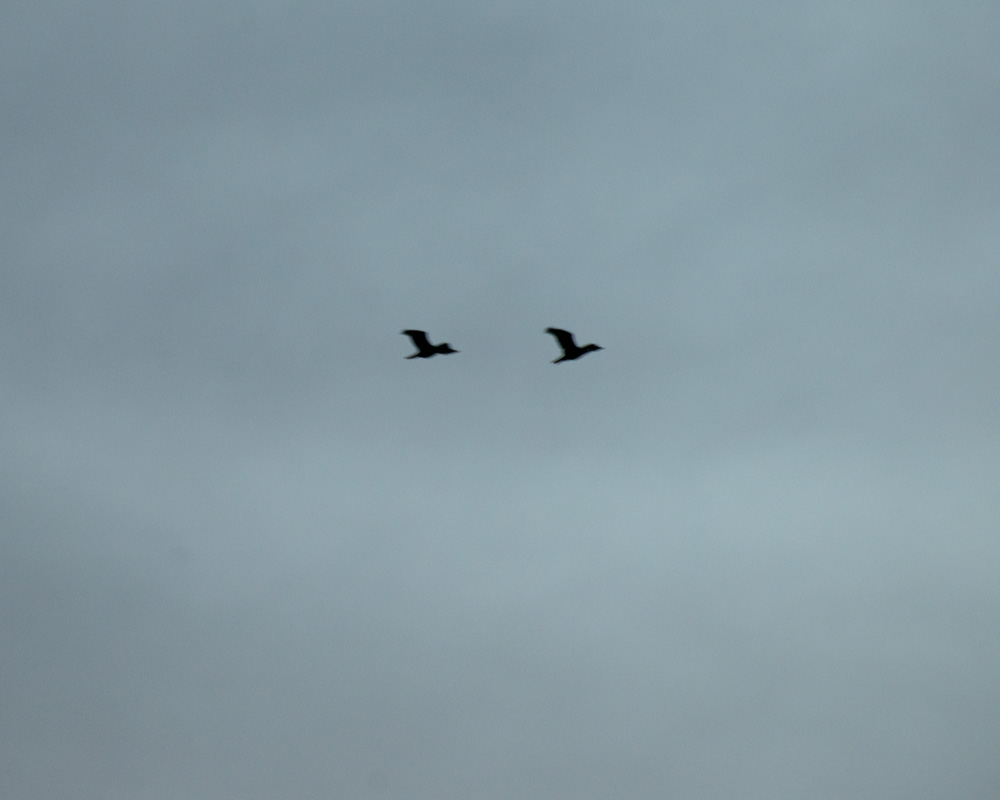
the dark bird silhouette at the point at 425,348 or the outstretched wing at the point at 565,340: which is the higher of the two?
the outstretched wing at the point at 565,340

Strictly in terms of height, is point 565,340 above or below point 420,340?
above

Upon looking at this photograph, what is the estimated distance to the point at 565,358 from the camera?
111 meters

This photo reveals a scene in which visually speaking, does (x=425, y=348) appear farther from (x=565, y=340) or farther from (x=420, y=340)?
(x=565, y=340)

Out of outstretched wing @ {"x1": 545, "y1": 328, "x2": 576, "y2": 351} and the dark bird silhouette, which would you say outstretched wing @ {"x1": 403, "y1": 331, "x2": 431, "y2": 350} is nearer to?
the dark bird silhouette

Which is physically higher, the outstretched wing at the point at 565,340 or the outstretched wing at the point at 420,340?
the outstretched wing at the point at 565,340

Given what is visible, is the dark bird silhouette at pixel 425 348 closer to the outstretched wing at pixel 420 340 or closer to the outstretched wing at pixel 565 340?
the outstretched wing at pixel 420 340

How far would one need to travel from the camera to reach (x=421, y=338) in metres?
112

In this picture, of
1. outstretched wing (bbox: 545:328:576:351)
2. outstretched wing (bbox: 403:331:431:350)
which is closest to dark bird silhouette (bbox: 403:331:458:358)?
outstretched wing (bbox: 403:331:431:350)

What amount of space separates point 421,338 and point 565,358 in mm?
7531

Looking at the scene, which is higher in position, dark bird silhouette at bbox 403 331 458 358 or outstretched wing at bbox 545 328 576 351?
outstretched wing at bbox 545 328 576 351

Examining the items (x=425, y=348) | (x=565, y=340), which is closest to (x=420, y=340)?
(x=425, y=348)

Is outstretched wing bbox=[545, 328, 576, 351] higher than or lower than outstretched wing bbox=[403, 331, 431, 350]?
higher

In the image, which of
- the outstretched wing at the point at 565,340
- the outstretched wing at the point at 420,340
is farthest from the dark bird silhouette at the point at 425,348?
the outstretched wing at the point at 565,340
